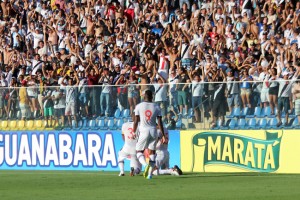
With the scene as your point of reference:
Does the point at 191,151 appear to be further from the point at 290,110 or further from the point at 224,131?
the point at 290,110

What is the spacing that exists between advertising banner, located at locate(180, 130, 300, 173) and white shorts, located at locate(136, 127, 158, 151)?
4.00 metres

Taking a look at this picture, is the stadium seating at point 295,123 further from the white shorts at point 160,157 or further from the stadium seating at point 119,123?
the stadium seating at point 119,123

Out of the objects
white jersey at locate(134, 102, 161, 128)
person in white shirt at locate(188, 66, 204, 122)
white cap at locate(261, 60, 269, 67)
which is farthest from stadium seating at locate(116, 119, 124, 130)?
white jersey at locate(134, 102, 161, 128)

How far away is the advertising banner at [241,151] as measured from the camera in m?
26.0

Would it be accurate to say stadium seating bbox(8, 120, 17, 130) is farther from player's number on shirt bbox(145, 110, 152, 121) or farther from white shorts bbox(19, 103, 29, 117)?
player's number on shirt bbox(145, 110, 152, 121)

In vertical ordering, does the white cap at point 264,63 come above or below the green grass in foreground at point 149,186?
above

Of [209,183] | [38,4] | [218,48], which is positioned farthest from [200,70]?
[38,4]

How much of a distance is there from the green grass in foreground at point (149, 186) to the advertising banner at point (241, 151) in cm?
103

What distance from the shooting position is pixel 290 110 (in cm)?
2561

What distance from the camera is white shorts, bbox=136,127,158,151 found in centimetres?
2355

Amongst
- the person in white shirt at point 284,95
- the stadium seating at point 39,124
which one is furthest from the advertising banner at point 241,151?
the stadium seating at point 39,124

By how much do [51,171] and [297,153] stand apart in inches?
306

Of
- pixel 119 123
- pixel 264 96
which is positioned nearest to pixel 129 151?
pixel 119 123

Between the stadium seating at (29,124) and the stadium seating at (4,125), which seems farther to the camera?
the stadium seating at (4,125)
